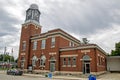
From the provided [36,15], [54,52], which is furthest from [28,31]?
[54,52]

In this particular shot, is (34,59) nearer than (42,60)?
No

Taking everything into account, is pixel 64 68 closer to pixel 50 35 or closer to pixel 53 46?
pixel 53 46

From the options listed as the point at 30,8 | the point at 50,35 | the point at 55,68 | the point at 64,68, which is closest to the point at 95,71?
the point at 64,68

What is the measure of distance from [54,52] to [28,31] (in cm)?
1137

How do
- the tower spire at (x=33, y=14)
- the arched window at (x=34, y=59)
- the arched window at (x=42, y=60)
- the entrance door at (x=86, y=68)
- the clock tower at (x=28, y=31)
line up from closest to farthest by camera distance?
the entrance door at (x=86, y=68) → the arched window at (x=42, y=60) → the arched window at (x=34, y=59) → the clock tower at (x=28, y=31) → the tower spire at (x=33, y=14)

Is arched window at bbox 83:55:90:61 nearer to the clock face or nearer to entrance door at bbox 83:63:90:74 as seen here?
entrance door at bbox 83:63:90:74

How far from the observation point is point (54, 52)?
3155 centimetres

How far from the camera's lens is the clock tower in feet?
124

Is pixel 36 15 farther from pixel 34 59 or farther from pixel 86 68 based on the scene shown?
pixel 86 68

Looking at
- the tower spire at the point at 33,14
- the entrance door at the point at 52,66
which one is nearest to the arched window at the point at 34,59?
the entrance door at the point at 52,66

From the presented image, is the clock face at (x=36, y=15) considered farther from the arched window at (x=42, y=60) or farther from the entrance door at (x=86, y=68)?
the entrance door at (x=86, y=68)

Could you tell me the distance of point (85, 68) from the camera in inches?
1059

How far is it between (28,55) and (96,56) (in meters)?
18.8

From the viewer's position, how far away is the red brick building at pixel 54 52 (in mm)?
26953
